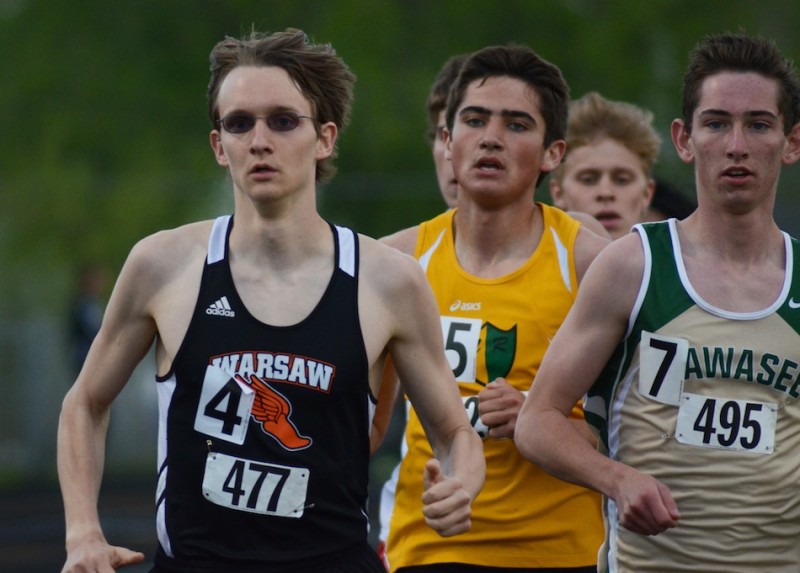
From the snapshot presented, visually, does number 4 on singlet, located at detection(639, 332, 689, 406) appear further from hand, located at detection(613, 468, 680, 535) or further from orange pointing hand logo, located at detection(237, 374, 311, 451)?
orange pointing hand logo, located at detection(237, 374, 311, 451)

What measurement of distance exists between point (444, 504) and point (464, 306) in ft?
5.28

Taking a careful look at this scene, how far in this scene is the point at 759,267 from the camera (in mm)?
5023

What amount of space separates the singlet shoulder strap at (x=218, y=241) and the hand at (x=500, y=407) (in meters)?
1.17

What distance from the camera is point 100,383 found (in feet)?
16.2

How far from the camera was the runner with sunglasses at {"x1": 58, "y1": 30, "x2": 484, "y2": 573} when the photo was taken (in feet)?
15.6

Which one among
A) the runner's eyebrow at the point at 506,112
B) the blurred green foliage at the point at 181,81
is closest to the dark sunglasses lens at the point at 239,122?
the runner's eyebrow at the point at 506,112

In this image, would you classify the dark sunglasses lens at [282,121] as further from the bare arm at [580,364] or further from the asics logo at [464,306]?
the asics logo at [464,306]

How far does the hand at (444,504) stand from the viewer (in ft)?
14.8

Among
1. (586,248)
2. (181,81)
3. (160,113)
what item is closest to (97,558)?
(586,248)

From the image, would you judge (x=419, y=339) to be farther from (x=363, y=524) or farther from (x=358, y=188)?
(x=358, y=188)

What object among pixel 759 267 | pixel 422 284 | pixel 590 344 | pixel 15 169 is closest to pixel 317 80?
pixel 422 284

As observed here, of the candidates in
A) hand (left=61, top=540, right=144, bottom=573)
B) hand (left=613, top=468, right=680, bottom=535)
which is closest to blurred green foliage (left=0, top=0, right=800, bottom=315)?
hand (left=613, top=468, right=680, bottom=535)

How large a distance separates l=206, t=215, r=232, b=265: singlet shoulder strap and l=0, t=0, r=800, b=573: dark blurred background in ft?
55.3

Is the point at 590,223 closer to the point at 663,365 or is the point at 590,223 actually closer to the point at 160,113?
the point at 663,365
